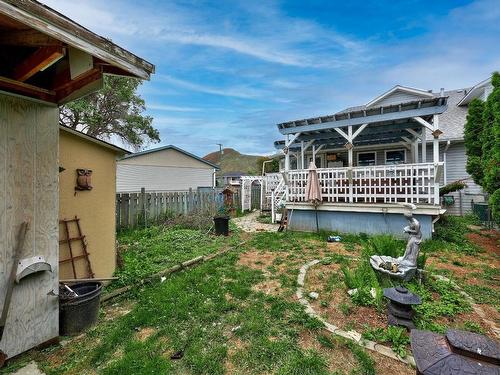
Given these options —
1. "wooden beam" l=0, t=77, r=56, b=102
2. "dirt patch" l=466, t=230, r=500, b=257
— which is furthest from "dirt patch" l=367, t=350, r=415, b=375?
"dirt patch" l=466, t=230, r=500, b=257

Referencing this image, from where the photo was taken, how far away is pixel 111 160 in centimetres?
455

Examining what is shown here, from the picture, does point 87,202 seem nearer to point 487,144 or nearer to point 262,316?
point 262,316

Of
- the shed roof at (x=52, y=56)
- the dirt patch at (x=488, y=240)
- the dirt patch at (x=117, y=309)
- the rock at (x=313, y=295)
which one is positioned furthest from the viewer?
the dirt patch at (x=488, y=240)

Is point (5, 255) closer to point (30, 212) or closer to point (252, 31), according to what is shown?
point (30, 212)

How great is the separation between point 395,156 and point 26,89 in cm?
1298

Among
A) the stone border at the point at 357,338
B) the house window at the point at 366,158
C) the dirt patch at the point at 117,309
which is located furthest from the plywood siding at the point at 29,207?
the house window at the point at 366,158

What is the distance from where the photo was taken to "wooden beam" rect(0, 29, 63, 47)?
194cm

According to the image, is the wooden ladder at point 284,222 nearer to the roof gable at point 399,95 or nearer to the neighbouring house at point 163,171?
the roof gable at point 399,95

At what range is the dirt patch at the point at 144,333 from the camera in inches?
108

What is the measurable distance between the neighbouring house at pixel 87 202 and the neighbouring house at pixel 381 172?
19.2 ft

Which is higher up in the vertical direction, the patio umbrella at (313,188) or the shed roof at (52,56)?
the shed roof at (52,56)

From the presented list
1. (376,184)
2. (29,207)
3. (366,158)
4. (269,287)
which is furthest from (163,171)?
(29,207)

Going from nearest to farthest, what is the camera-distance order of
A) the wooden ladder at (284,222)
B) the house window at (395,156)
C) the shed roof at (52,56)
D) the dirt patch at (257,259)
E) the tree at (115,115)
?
the shed roof at (52,56), the dirt patch at (257,259), the wooden ladder at (284,222), the house window at (395,156), the tree at (115,115)

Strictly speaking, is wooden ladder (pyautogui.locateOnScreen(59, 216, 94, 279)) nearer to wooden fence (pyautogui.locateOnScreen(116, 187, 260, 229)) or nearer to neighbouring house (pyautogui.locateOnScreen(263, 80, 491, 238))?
wooden fence (pyautogui.locateOnScreen(116, 187, 260, 229))
